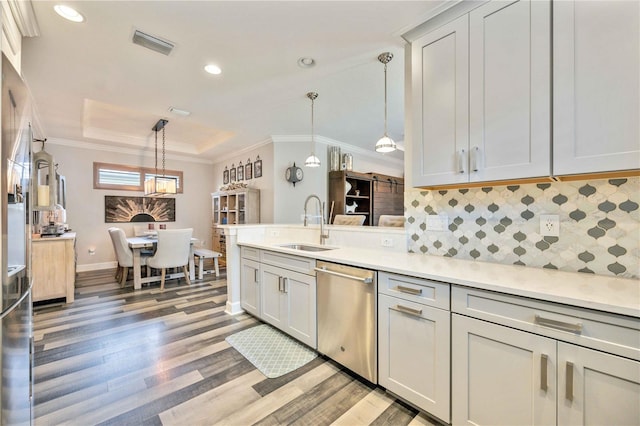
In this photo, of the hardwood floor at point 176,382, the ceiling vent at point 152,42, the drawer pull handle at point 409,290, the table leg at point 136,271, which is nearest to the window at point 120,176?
the table leg at point 136,271

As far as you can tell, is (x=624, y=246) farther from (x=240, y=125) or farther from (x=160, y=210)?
(x=160, y=210)

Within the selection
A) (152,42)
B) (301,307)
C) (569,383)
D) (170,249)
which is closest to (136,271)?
(170,249)

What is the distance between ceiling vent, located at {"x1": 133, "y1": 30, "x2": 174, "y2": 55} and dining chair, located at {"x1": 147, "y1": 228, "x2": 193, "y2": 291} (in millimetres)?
2555

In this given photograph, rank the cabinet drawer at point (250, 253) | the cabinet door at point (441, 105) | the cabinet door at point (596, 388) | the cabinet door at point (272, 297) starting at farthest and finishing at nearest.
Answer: the cabinet drawer at point (250, 253), the cabinet door at point (272, 297), the cabinet door at point (441, 105), the cabinet door at point (596, 388)

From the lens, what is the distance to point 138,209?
20.0 ft

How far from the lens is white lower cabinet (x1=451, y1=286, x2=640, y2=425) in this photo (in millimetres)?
1013

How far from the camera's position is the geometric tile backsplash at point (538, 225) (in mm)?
1410

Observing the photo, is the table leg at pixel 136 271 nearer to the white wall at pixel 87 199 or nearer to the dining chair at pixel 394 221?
the white wall at pixel 87 199

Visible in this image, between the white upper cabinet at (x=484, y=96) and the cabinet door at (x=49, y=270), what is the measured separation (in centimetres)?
444

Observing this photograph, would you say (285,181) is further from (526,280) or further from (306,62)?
(526,280)

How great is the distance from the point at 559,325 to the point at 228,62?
304 centimetres

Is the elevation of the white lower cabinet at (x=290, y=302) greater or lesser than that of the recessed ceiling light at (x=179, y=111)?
lesser

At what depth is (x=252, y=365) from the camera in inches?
84.2

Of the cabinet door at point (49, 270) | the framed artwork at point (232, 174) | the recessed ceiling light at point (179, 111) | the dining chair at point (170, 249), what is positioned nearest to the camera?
the cabinet door at point (49, 270)
